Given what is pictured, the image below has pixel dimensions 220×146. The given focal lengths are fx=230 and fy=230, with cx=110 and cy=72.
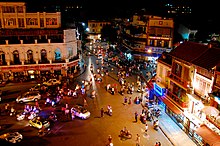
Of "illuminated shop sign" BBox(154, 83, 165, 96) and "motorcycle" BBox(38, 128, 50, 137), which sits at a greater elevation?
"illuminated shop sign" BBox(154, 83, 165, 96)

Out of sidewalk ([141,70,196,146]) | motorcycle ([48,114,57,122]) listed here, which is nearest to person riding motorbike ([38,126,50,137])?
motorcycle ([48,114,57,122])

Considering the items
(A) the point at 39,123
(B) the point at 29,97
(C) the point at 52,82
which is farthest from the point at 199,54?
(C) the point at 52,82

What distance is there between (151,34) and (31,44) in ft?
97.7

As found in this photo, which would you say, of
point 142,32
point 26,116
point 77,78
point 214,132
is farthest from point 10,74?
A: point 214,132

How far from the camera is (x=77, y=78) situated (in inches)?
1992

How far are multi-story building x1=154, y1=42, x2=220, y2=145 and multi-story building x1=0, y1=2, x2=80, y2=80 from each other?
2500cm

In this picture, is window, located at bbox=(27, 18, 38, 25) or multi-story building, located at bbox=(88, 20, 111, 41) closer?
window, located at bbox=(27, 18, 38, 25)

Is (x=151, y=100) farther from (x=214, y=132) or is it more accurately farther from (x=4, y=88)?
(x=4, y=88)

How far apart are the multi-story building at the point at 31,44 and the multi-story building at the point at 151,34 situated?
62.9 ft

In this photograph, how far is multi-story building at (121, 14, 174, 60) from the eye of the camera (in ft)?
191

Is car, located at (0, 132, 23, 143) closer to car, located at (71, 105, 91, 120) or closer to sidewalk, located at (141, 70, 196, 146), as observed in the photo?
car, located at (71, 105, 91, 120)

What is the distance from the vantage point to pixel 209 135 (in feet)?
75.7

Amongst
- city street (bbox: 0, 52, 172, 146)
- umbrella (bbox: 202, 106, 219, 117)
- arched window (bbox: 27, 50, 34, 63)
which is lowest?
city street (bbox: 0, 52, 172, 146)

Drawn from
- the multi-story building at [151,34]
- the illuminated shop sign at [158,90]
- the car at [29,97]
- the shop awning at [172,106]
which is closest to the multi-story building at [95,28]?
the multi-story building at [151,34]
